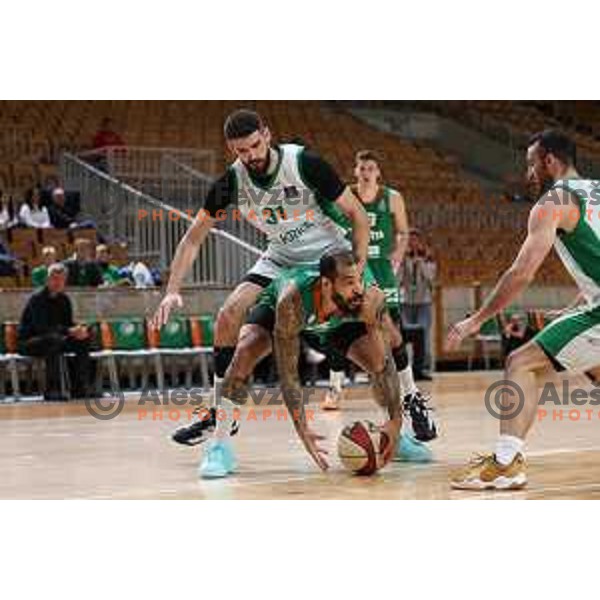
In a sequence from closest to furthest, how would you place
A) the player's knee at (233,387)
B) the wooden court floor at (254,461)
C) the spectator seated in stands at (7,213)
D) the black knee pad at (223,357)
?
the wooden court floor at (254,461), the player's knee at (233,387), the black knee pad at (223,357), the spectator seated in stands at (7,213)

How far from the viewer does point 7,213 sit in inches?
584

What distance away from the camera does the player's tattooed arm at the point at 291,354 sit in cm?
587

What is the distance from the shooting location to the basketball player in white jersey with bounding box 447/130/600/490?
16.9ft

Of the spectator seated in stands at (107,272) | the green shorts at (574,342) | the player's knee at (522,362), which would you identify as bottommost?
the spectator seated in stands at (107,272)

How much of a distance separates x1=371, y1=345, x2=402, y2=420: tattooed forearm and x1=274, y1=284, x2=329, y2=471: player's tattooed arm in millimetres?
411

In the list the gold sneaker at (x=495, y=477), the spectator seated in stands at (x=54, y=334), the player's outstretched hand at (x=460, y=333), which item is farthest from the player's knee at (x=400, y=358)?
the spectator seated in stands at (x=54, y=334)

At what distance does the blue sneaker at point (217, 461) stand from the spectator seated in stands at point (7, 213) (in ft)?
29.4

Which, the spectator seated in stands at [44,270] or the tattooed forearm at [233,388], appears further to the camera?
the spectator seated in stands at [44,270]

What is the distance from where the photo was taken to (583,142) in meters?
24.6

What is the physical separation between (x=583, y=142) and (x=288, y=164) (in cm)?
1957

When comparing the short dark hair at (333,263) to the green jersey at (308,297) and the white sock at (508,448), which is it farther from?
the white sock at (508,448)
